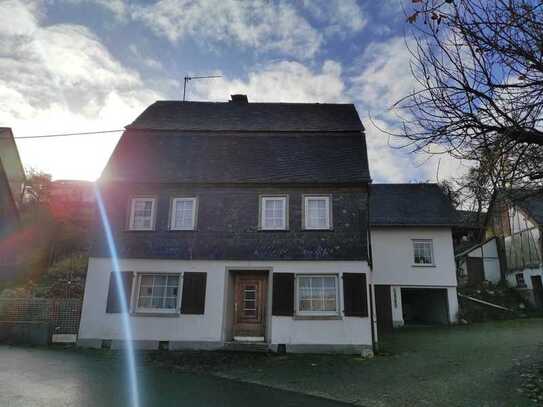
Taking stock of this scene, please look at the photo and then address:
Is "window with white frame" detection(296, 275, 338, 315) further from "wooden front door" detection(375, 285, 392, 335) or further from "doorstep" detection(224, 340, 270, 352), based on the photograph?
"wooden front door" detection(375, 285, 392, 335)

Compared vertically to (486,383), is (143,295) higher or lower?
higher

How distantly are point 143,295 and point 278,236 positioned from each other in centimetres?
488

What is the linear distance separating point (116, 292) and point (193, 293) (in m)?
2.54

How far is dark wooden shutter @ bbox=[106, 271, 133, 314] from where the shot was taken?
11922 mm

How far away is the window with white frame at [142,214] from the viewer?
42.4 ft

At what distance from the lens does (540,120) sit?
16.1 feet

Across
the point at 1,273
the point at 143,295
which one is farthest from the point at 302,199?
the point at 1,273

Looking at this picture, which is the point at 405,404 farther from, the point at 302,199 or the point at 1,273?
the point at 1,273

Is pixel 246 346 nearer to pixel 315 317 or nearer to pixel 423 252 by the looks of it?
pixel 315 317

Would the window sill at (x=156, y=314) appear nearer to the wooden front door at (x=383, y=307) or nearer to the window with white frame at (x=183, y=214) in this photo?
the window with white frame at (x=183, y=214)

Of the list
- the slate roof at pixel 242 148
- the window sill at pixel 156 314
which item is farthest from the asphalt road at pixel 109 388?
the slate roof at pixel 242 148

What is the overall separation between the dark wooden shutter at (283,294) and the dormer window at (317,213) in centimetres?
183

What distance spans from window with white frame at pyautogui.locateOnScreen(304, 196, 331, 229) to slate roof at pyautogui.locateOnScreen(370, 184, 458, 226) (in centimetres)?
845

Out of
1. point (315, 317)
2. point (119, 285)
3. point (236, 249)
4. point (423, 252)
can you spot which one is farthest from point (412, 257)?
point (119, 285)
